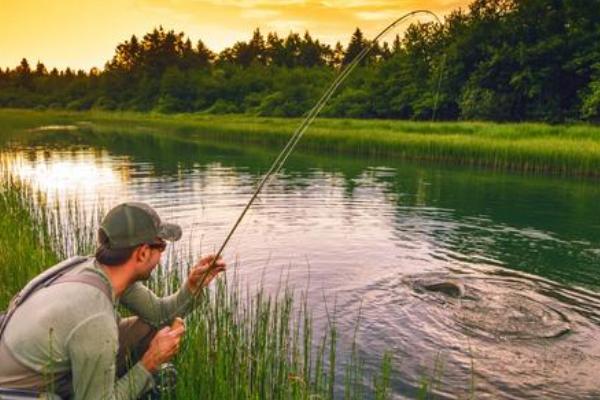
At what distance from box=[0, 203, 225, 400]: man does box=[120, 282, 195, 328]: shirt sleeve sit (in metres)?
0.85

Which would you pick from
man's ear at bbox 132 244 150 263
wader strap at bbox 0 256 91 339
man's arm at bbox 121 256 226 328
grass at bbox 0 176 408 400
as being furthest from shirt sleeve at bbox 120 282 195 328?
wader strap at bbox 0 256 91 339

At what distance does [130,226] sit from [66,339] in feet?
2.46

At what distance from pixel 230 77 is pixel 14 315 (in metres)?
95.6

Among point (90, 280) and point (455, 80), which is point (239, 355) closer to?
point (90, 280)

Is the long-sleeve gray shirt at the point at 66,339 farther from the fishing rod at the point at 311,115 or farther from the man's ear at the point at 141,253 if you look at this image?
the fishing rod at the point at 311,115

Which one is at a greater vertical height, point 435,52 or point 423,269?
point 435,52

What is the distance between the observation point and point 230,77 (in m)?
95.5

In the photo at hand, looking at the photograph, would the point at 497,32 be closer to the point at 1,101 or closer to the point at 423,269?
the point at 423,269

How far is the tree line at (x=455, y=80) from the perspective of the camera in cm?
4484

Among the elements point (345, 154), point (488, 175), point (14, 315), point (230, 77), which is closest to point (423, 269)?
point (14, 315)

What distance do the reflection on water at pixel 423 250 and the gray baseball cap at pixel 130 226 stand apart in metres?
2.67

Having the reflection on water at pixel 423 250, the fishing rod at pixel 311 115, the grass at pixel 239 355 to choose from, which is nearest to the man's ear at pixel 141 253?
the fishing rod at pixel 311 115

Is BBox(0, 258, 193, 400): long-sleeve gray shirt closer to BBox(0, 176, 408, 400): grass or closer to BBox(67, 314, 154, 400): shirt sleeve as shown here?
BBox(67, 314, 154, 400): shirt sleeve

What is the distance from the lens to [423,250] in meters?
12.4
